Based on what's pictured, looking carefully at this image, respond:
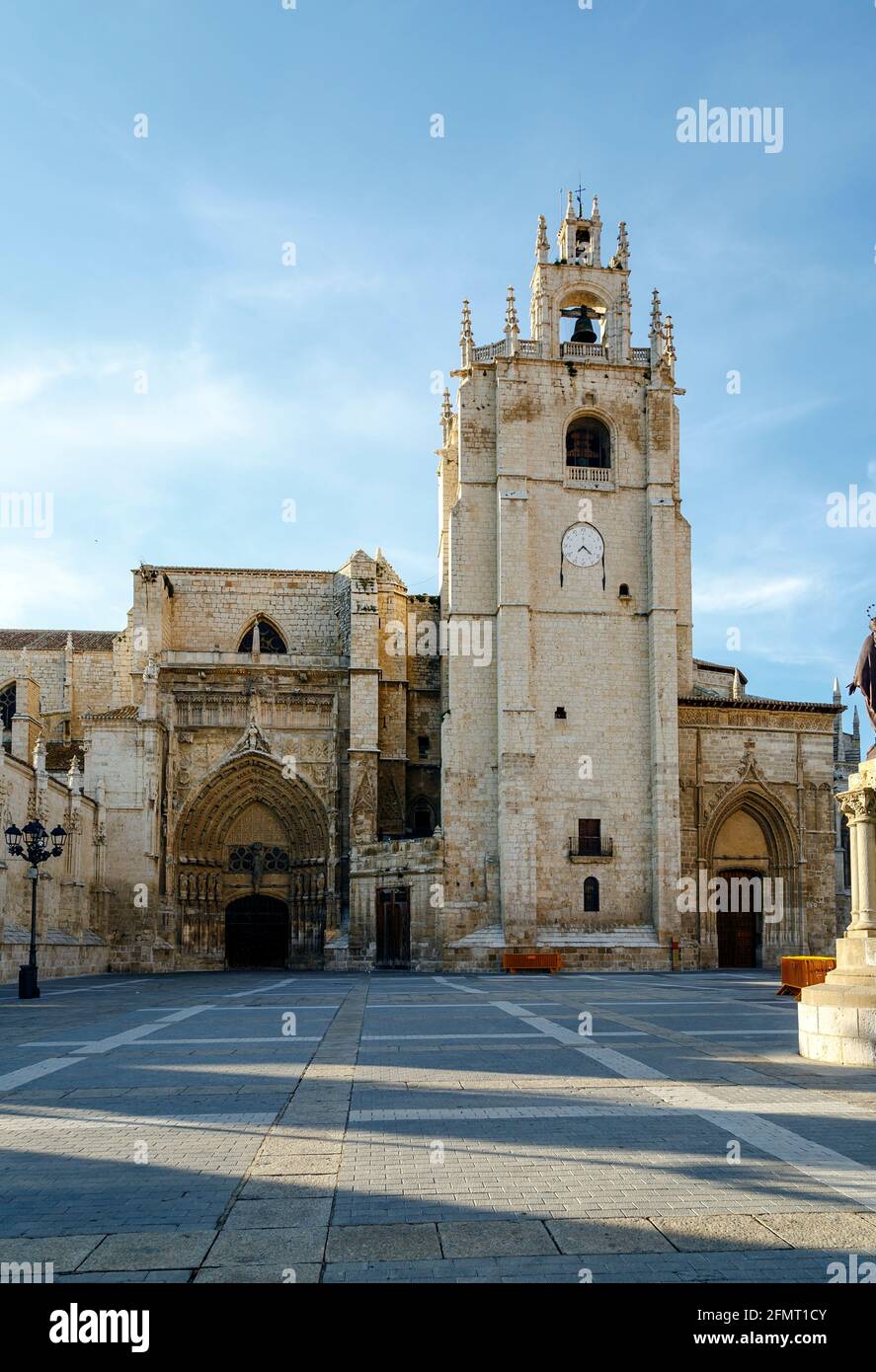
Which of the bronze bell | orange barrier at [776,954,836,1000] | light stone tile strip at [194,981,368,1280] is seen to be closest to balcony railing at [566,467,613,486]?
the bronze bell

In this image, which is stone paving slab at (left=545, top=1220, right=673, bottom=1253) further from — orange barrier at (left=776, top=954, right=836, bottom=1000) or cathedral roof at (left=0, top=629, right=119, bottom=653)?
cathedral roof at (left=0, top=629, right=119, bottom=653)

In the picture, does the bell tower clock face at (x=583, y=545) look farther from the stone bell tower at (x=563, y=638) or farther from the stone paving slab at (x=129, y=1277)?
the stone paving slab at (x=129, y=1277)

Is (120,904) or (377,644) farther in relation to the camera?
(377,644)

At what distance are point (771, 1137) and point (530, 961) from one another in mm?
23243

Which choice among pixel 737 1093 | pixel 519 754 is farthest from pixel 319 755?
pixel 737 1093

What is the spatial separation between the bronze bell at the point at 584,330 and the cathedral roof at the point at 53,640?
19.6 metres

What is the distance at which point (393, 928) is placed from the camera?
33.4m

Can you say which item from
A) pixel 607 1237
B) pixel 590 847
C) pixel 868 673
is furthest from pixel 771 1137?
→ pixel 590 847

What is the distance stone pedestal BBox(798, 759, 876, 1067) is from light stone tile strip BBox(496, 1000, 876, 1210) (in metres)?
1.89

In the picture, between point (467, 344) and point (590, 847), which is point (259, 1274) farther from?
point (467, 344)

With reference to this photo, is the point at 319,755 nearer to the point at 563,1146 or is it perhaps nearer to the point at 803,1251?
the point at 563,1146

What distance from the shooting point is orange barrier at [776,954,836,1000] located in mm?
19938

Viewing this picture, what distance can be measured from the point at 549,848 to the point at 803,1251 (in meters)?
28.2
